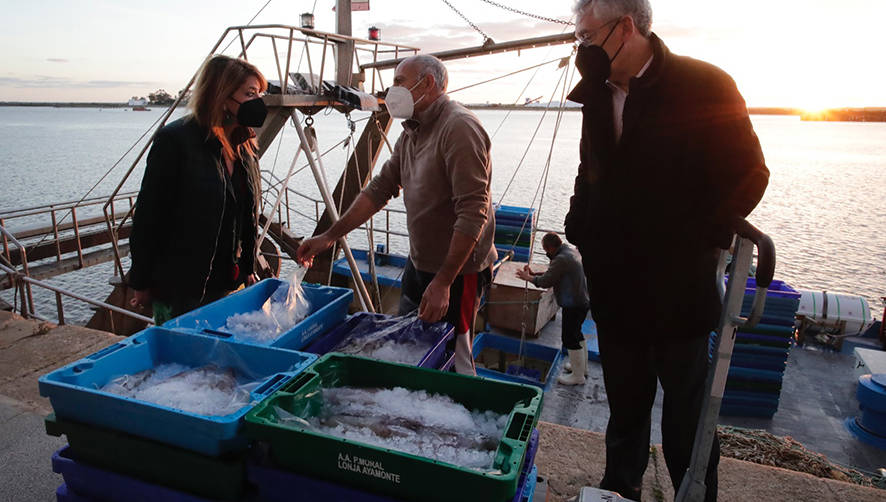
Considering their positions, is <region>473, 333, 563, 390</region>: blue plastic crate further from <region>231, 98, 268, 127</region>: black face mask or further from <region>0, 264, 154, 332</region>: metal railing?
<region>231, 98, 268, 127</region>: black face mask

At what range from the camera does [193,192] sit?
91.1 inches

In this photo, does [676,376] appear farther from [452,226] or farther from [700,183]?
[452,226]

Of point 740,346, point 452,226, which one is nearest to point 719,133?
point 452,226

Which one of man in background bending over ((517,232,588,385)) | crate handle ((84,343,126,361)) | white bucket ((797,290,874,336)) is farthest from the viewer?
white bucket ((797,290,874,336))

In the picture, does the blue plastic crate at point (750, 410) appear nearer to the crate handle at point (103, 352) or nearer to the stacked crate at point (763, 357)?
the stacked crate at point (763, 357)

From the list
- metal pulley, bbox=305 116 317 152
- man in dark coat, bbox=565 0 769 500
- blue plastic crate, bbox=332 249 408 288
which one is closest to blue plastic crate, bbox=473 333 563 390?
blue plastic crate, bbox=332 249 408 288

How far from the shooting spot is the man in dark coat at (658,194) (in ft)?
5.16

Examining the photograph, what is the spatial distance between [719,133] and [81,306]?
18.9m

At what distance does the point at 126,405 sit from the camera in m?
1.36

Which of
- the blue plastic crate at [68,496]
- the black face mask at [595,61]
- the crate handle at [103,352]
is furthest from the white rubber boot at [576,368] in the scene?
the blue plastic crate at [68,496]

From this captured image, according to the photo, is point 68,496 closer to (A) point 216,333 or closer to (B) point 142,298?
(A) point 216,333

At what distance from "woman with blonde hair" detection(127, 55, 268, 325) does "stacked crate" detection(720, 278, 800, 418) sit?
5705 millimetres

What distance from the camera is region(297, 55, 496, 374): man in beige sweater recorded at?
2240 millimetres

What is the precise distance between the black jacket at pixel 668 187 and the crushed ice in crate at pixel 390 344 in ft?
2.40
